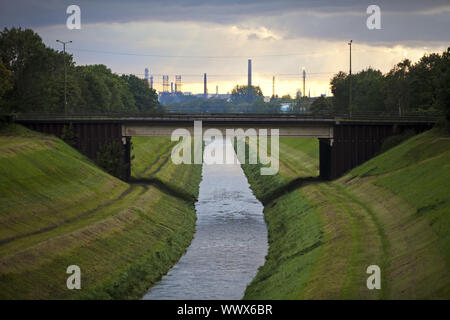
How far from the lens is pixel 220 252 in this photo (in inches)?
2251

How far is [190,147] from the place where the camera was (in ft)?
564

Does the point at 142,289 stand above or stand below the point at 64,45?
below

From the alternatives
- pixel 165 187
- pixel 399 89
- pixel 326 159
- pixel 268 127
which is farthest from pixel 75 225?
pixel 399 89

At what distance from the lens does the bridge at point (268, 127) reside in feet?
277

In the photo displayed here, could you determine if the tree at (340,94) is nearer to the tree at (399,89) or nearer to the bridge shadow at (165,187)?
the tree at (399,89)

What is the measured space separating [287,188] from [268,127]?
26.7ft

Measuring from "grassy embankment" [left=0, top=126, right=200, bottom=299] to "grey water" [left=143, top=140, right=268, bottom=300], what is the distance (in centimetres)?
135

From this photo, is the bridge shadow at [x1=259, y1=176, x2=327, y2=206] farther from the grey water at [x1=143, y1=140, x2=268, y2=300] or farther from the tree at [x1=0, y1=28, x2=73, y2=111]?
the tree at [x1=0, y1=28, x2=73, y2=111]

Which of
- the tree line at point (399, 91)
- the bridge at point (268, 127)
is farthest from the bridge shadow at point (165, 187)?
the tree line at point (399, 91)

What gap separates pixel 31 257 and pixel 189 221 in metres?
27.8

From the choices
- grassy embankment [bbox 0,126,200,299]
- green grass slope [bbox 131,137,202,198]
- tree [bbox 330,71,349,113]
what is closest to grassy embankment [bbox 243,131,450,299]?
grassy embankment [bbox 0,126,200,299]

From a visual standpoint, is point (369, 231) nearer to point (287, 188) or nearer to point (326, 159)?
point (287, 188)
